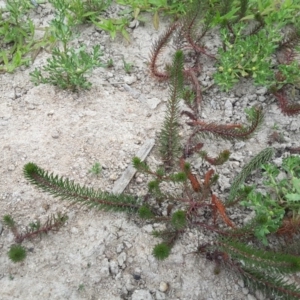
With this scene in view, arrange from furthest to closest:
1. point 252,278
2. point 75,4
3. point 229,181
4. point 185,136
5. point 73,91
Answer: point 75,4, point 73,91, point 185,136, point 229,181, point 252,278

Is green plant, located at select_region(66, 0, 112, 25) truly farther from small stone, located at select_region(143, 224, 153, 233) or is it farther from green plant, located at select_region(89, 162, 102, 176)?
small stone, located at select_region(143, 224, 153, 233)

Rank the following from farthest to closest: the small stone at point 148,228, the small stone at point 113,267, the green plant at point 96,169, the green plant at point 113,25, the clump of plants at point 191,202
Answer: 1. the green plant at point 113,25
2. the green plant at point 96,169
3. the small stone at point 148,228
4. the small stone at point 113,267
5. the clump of plants at point 191,202

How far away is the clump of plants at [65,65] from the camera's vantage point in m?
3.92

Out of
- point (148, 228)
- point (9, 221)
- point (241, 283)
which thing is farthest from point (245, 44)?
point (9, 221)

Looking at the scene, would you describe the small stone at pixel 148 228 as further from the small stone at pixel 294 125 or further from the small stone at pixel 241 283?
the small stone at pixel 294 125

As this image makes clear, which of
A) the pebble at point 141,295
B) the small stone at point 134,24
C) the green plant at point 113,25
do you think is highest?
the small stone at point 134,24

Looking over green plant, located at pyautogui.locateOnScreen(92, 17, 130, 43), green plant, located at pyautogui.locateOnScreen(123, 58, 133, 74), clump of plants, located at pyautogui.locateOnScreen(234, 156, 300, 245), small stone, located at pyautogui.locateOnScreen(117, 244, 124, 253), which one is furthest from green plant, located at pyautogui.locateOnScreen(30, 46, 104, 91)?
clump of plants, located at pyautogui.locateOnScreen(234, 156, 300, 245)

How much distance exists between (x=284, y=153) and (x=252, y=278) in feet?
4.22

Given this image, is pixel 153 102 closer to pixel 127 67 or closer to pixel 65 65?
pixel 127 67

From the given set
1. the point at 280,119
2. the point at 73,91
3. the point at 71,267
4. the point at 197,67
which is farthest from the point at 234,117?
the point at 71,267

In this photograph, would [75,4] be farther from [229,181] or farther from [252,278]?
[252,278]

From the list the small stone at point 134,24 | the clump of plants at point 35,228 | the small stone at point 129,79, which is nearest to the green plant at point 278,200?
the clump of plants at point 35,228

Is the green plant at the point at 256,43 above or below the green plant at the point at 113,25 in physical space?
above

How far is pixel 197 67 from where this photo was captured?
14.3 ft
